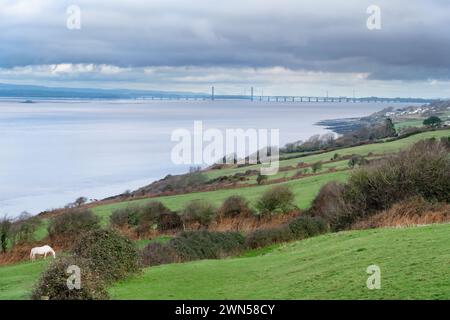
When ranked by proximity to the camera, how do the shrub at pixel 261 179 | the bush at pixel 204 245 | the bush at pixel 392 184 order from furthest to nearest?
the shrub at pixel 261 179 → the bush at pixel 392 184 → the bush at pixel 204 245

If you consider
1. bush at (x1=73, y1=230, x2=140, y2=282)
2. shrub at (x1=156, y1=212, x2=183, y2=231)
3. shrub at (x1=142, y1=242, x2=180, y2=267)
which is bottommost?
shrub at (x1=156, y1=212, x2=183, y2=231)

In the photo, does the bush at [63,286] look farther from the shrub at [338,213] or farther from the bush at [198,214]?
the bush at [198,214]

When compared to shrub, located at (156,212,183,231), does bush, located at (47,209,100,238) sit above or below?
above

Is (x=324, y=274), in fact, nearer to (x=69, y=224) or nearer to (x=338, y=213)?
(x=338, y=213)

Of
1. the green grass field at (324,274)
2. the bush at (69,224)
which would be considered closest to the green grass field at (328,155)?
the bush at (69,224)

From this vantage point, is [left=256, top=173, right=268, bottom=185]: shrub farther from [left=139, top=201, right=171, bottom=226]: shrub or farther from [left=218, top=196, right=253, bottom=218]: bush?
[left=139, top=201, right=171, bottom=226]: shrub

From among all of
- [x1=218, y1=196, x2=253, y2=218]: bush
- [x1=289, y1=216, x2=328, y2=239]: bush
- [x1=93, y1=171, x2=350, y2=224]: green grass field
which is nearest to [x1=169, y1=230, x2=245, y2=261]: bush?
[x1=289, y1=216, x2=328, y2=239]: bush
